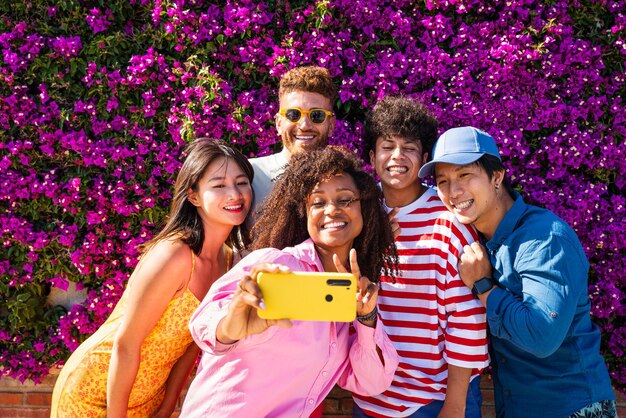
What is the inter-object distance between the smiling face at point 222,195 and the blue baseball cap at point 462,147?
896mm

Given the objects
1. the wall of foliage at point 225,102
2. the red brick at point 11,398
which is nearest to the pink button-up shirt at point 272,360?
the wall of foliage at point 225,102

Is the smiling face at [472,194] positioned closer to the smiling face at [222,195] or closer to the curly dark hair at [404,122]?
the curly dark hair at [404,122]

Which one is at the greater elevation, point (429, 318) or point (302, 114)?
point (302, 114)

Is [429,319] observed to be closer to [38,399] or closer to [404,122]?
[404,122]

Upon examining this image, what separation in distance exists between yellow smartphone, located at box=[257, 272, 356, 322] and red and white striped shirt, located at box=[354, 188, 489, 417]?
0.82 metres

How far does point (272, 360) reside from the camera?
210 centimetres

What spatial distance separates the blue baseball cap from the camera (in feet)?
8.48

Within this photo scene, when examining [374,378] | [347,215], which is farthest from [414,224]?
[374,378]

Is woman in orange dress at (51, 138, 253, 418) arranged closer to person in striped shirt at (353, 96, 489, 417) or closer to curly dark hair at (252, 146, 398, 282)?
curly dark hair at (252, 146, 398, 282)

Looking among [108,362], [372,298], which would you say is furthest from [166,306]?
[372,298]

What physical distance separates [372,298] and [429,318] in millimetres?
655

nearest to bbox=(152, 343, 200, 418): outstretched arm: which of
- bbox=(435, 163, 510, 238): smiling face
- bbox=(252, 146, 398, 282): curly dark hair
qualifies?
bbox=(252, 146, 398, 282): curly dark hair

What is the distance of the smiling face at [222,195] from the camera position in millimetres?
2787

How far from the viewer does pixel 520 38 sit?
3.59m
